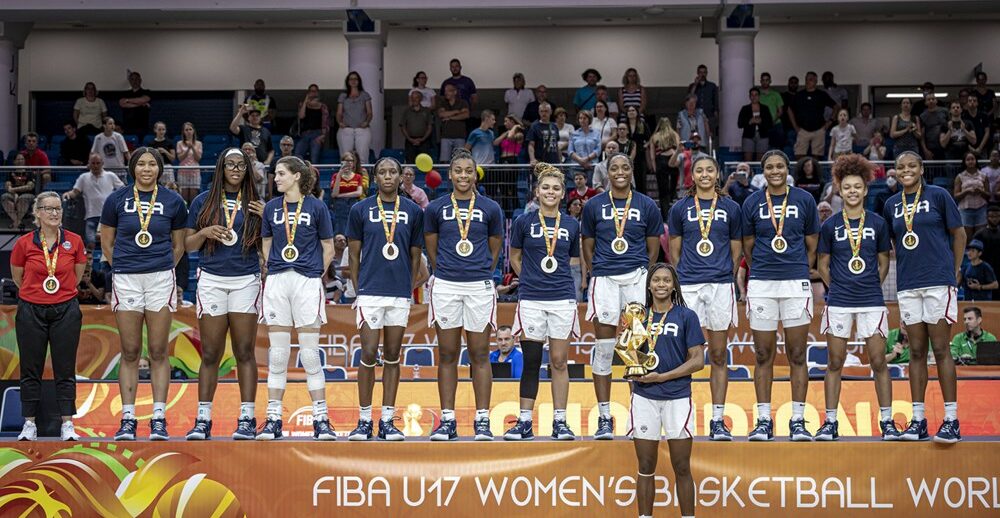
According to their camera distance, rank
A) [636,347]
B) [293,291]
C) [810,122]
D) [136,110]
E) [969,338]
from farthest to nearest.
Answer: [136,110] < [810,122] < [969,338] < [293,291] < [636,347]

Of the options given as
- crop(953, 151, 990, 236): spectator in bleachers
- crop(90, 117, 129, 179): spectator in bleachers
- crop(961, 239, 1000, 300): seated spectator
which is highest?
crop(90, 117, 129, 179): spectator in bleachers

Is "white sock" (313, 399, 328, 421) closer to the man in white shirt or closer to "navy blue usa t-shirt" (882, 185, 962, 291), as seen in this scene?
"navy blue usa t-shirt" (882, 185, 962, 291)

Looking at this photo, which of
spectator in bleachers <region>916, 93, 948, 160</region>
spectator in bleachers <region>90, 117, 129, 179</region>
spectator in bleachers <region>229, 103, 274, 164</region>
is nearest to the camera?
spectator in bleachers <region>229, 103, 274, 164</region>

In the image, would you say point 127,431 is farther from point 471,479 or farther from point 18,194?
point 18,194

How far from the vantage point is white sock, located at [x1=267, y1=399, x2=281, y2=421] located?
948 centimetres

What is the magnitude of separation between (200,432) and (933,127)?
44.6ft

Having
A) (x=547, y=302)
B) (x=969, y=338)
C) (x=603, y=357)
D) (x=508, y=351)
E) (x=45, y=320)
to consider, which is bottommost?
(x=508, y=351)

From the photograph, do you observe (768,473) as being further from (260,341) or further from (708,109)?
(708,109)

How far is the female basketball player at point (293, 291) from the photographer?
30.8ft

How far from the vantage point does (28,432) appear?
374 inches

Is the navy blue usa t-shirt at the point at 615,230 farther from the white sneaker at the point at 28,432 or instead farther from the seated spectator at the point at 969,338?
the seated spectator at the point at 969,338

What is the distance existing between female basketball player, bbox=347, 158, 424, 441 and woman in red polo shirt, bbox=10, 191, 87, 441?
7.73 ft

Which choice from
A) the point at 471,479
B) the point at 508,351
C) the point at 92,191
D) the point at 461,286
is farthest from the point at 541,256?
the point at 92,191

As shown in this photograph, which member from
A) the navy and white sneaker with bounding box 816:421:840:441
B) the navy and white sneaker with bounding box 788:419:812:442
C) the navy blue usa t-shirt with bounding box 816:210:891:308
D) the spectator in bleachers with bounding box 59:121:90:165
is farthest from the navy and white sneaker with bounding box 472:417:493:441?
the spectator in bleachers with bounding box 59:121:90:165
